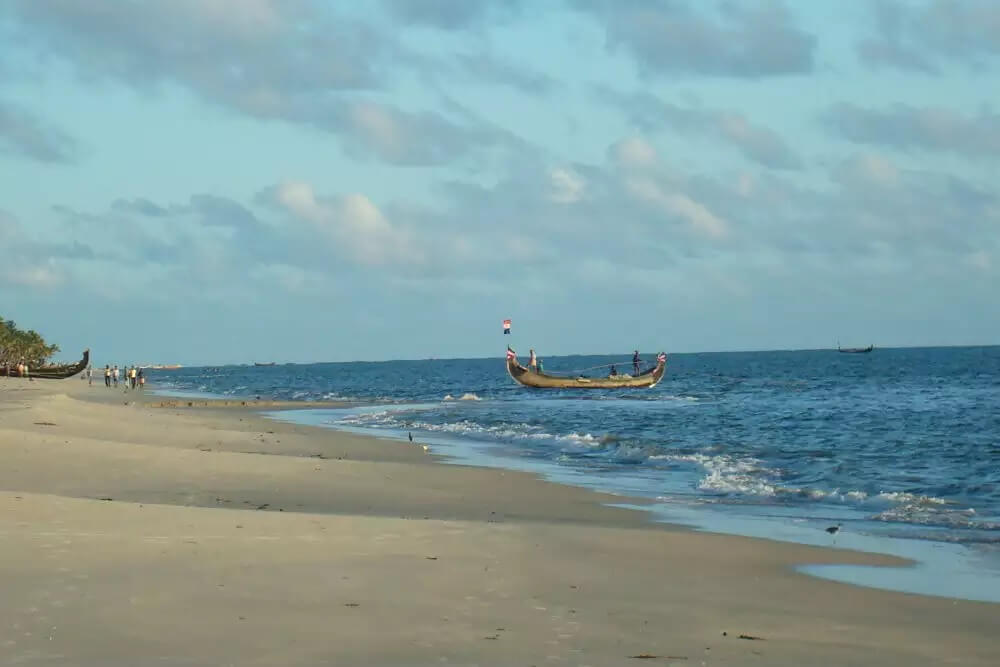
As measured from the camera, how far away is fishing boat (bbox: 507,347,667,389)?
85.3 m

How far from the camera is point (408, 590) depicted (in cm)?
992

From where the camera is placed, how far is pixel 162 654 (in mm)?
7480

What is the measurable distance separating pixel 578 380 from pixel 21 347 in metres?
71.4

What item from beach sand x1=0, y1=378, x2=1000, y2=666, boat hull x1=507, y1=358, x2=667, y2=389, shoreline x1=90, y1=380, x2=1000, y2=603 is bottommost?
shoreline x1=90, y1=380, x2=1000, y2=603

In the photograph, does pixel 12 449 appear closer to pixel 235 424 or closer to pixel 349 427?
pixel 235 424

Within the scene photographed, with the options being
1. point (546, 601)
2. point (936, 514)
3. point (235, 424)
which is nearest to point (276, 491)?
point (546, 601)

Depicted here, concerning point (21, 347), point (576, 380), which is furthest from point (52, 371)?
point (576, 380)

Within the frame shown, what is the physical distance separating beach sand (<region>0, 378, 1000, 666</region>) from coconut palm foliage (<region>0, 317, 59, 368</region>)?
109436 millimetres

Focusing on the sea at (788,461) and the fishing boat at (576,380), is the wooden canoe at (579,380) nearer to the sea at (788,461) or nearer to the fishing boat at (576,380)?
the fishing boat at (576,380)

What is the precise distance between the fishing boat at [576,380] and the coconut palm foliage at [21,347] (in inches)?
2422

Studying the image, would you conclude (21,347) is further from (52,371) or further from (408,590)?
(408,590)

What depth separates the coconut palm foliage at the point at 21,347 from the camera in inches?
4646

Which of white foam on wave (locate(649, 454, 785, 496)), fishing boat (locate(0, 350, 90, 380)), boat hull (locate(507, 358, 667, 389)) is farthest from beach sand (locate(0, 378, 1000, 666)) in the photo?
fishing boat (locate(0, 350, 90, 380))

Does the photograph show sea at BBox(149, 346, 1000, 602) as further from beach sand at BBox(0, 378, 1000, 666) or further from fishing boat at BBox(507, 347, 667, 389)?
fishing boat at BBox(507, 347, 667, 389)
